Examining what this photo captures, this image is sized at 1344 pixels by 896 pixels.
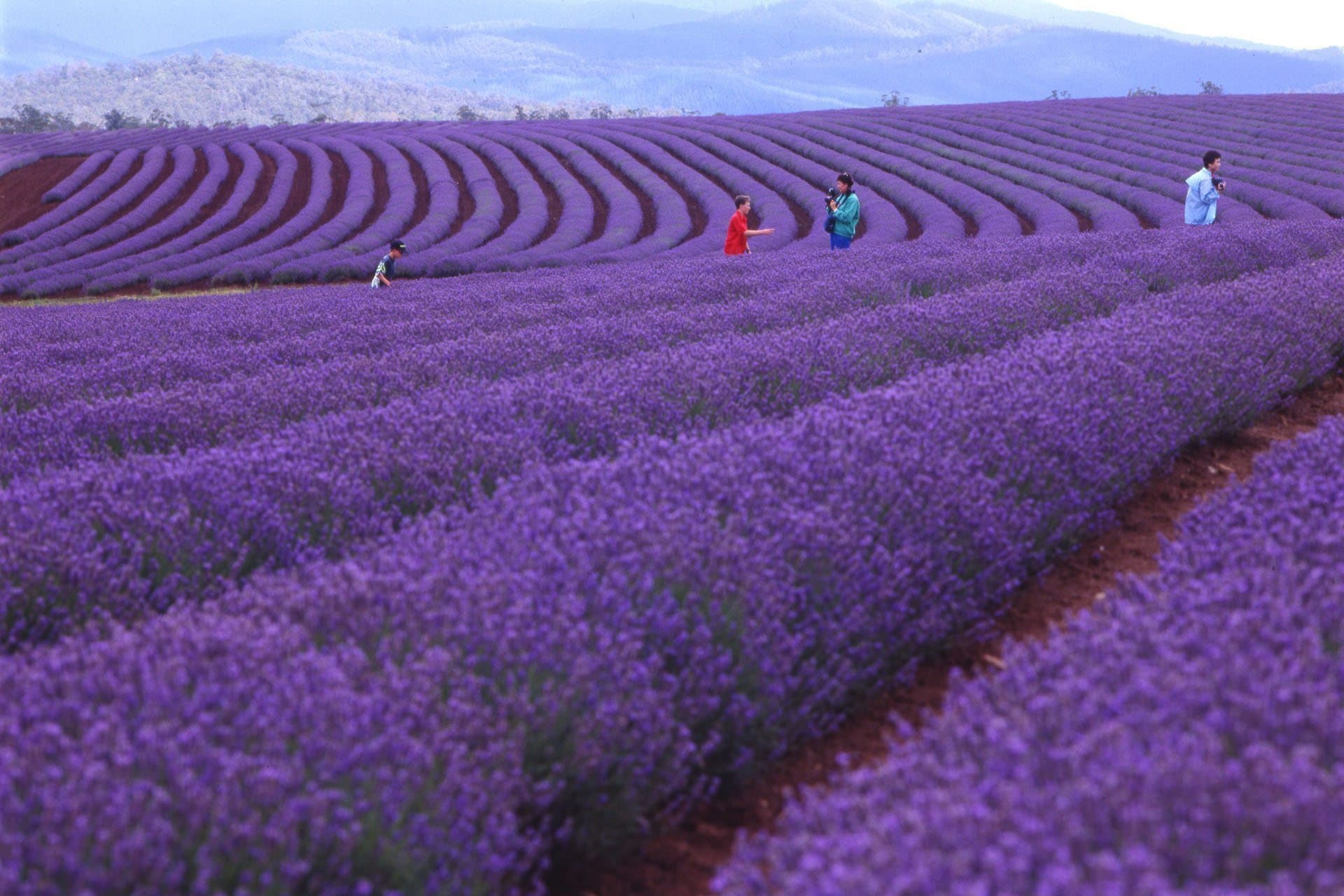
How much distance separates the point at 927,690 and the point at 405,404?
1835mm

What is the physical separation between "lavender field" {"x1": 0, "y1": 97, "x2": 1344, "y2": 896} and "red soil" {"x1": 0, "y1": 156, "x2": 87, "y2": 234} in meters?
19.1

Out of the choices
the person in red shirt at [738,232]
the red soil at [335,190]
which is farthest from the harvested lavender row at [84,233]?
the person in red shirt at [738,232]

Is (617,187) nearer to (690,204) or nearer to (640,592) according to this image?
(690,204)

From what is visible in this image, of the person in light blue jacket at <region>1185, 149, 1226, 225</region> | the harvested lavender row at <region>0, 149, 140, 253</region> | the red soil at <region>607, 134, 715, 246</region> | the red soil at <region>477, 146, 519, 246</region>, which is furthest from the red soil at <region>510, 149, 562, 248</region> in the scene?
the person in light blue jacket at <region>1185, 149, 1226, 225</region>

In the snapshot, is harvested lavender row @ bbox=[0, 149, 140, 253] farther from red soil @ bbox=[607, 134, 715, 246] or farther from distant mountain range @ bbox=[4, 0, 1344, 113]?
distant mountain range @ bbox=[4, 0, 1344, 113]

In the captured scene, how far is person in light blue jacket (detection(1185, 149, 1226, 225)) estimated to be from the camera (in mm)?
10336

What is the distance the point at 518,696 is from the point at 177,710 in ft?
1.55

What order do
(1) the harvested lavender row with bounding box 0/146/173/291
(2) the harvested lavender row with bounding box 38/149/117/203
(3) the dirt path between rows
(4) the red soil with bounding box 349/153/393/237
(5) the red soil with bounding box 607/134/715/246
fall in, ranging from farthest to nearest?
(2) the harvested lavender row with bounding box 38/149/117/203 → (4) the red soil with bounding box 349/153/393/237 → (5) the red soil with bounding box 607/134/715/246 → (1) the harvested lavender row with bounding box 0/146/173/291 → (3) the dirt path between rows

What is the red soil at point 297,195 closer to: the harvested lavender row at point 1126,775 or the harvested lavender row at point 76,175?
the harvested lavender row at point 76,175

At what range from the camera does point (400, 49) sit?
561 ft

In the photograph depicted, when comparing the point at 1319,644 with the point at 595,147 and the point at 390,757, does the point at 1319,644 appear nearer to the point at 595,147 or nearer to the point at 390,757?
the point at 390,757

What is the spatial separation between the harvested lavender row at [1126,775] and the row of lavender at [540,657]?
0.38m

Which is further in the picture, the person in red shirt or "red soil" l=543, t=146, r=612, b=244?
"red soil" l=543, t=146, r=612, b=244

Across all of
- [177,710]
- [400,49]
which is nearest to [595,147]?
[177,710]
